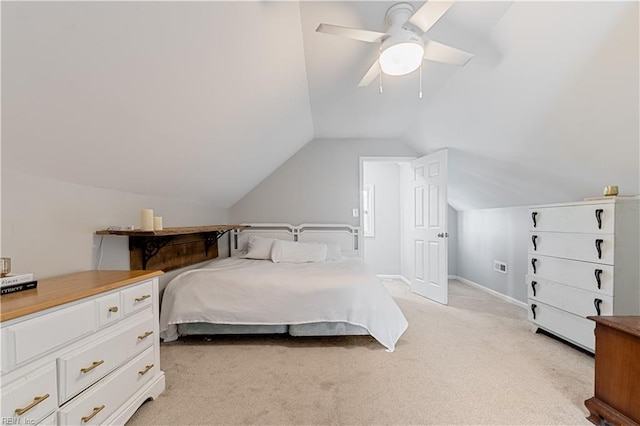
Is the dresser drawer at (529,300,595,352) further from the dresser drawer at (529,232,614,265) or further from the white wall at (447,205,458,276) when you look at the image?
the white wall at (447,205,458,276)

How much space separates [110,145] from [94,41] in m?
0.72

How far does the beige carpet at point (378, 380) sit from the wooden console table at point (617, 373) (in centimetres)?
14

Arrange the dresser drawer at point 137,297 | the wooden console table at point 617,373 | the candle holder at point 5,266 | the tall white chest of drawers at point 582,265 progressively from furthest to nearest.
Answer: the tall white chest of drawers at point 582,265
the dresser drawer at point 137,297
the wooden console table at point 617,373
the candle holder at point 5,266

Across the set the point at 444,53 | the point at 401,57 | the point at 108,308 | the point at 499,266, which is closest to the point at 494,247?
the point at 499,266

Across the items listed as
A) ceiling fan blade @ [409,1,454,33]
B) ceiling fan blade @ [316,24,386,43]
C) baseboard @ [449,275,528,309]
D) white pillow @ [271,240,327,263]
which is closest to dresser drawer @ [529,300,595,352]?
baseboard @ [449,275,528,309]

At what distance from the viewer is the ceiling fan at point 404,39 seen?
163 cm

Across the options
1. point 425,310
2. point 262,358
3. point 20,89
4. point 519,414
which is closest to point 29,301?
point 20,89

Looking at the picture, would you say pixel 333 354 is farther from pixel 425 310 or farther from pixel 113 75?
pixel 113 75

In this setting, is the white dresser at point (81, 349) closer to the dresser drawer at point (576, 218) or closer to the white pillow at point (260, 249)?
the white pillow at point (260, 249)

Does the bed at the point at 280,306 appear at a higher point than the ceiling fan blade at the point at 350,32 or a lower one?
lower

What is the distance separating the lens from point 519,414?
64.9 inches

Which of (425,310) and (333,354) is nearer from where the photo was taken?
(333,354)

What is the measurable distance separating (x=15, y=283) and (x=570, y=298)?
3.58 metres

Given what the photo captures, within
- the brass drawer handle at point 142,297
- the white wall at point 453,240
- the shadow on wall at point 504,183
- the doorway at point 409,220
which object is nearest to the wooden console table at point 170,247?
the brass drawer handle at point 142,297
